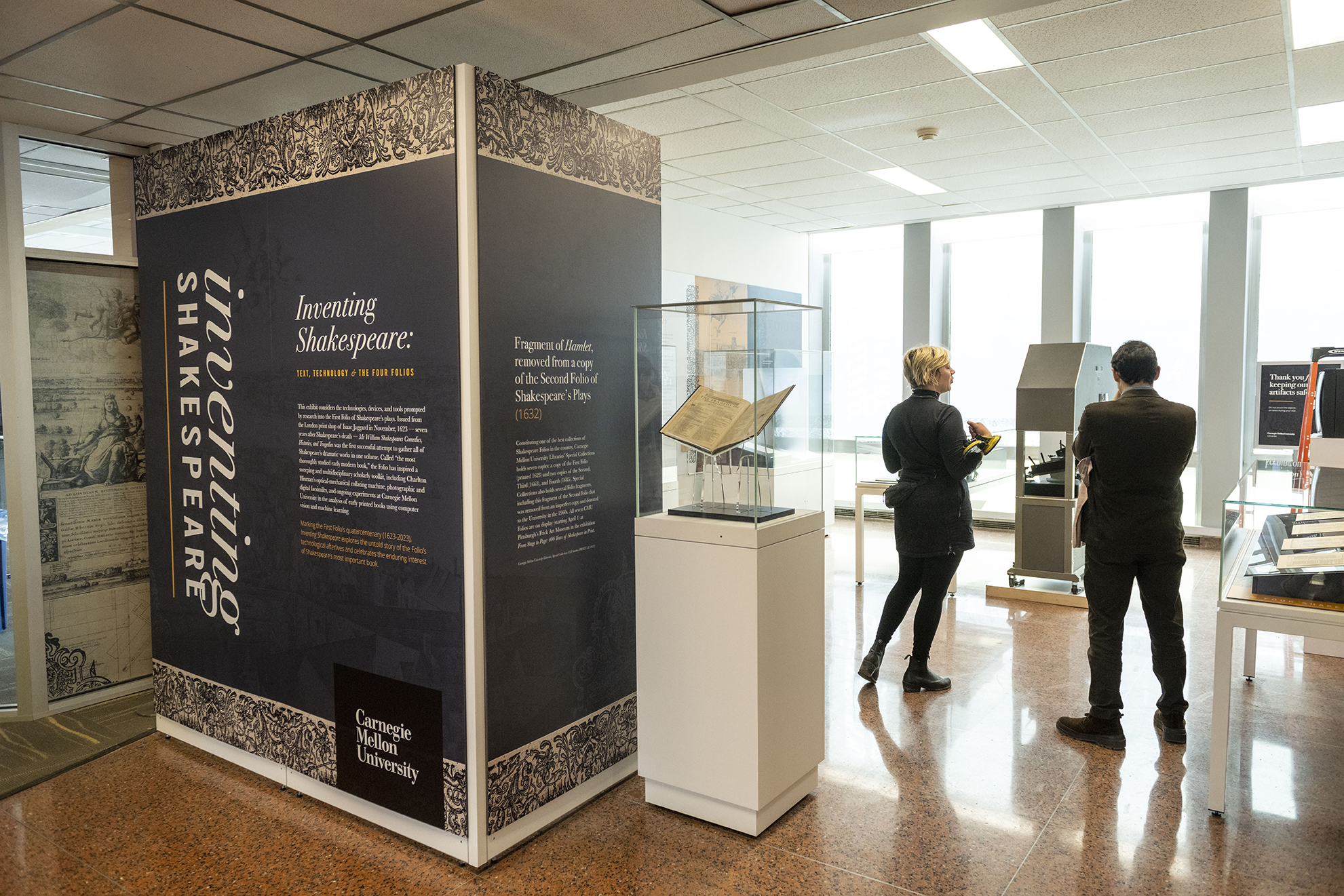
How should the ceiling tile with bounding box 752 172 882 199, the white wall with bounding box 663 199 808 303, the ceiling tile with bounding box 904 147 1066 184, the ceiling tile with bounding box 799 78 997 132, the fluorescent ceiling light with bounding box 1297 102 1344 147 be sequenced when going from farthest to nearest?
the white wall with bounding box 663 199 808 303
the ceiling tile with bounding box 752 172 882 199
the ceiling tile with bounding box 904 147 1066 184
the fluorescent ceiling light with bounding box 1297 102 1344 147
the ceiling tile with bounding box 799 78 997 132

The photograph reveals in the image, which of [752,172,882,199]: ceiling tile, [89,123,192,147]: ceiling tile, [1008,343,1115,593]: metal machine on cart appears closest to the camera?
[89,123,192,147]: ceiling tile

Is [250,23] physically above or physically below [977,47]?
below

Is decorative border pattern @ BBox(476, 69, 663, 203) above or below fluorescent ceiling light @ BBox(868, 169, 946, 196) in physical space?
below

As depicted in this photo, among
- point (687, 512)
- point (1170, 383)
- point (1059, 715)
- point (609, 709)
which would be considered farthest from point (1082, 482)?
point (1170, 383)

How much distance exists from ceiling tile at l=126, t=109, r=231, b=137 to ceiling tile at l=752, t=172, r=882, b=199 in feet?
12.6

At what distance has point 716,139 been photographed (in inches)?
207

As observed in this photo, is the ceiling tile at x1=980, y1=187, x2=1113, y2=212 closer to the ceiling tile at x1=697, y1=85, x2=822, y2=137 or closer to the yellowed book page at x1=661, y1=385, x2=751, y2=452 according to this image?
the ceiling tile at x1=697, y1=85, x2=822, y2=137

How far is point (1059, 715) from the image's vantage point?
3611 mm

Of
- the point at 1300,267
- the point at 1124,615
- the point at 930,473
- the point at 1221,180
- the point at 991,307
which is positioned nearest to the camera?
the point at 1124,615

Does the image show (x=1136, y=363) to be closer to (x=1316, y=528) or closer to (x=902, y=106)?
(x=1316, y=528)

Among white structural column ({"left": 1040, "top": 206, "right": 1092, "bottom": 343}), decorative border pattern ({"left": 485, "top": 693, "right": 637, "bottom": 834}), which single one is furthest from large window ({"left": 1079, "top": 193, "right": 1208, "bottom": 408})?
decorative border pattern ({"left": 485, "top": 693, "right": 637, "bottom": 834})

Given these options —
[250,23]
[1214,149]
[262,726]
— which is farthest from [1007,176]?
[262,726]

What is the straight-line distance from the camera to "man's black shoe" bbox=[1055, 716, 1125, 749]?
3281 mm

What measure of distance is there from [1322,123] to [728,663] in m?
5.07
